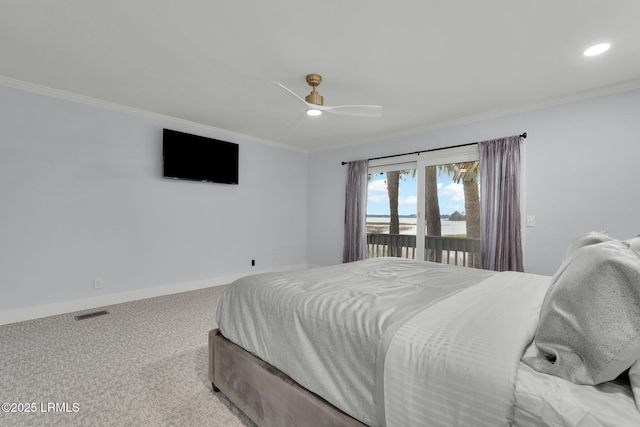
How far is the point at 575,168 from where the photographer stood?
10.4 feet

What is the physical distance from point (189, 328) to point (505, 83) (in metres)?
4.03

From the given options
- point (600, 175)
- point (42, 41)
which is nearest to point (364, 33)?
point (42, 41)

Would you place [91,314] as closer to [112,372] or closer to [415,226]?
[112,372]

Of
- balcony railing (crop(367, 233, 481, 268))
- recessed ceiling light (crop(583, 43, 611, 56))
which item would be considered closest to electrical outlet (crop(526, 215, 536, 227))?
balcony railing (crop(367, 233, 481, 268))

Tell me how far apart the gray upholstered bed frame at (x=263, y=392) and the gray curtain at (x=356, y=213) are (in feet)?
11.1

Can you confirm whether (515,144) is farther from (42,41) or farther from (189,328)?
(42,41)

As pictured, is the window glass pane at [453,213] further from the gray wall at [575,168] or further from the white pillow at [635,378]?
the white pillow at [635,378]

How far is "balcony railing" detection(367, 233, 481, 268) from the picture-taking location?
413 centimetres

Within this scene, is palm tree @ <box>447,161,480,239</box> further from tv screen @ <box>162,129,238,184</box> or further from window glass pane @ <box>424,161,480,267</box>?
tv screen @ <box>162,129,238,184</box>

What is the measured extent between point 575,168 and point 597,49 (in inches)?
51.4

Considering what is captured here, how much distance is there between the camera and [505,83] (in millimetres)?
2926

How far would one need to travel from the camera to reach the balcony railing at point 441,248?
4133mm

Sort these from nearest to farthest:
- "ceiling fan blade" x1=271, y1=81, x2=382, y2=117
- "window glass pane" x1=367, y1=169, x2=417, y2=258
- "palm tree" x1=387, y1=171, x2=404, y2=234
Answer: "ceiling fan blade" x1=271, y1=81, x2=382, y2=117 → "window glass pane" x1=367, y1=169, x2=417, y2=258 → "palm tree" x1=387, y1=171, x2=404, y2=234

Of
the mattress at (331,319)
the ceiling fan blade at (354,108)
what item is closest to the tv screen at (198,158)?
the ceiling fan blade at (354,108)
